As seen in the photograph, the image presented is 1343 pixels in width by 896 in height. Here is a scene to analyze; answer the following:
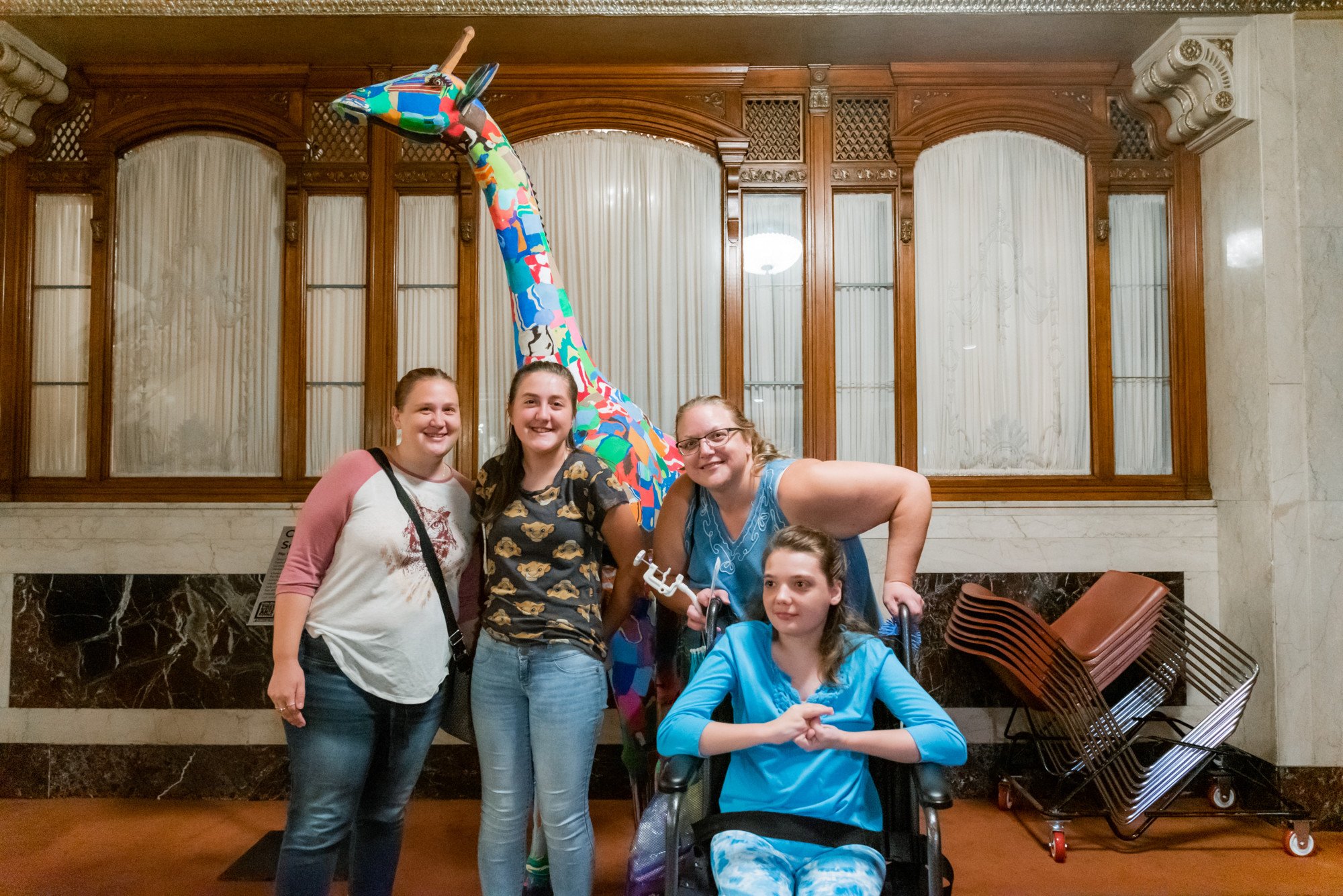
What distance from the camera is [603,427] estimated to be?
2.79m

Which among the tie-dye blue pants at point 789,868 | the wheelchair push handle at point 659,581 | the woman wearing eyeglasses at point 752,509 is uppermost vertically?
the woman wearing eyeglasses at point 752,509

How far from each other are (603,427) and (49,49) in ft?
11.2

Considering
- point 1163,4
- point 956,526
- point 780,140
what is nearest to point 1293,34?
point 1163,4

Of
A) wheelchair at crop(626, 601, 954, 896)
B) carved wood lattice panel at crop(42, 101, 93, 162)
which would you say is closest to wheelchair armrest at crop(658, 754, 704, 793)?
wheelchair at crop(626, 601, 954, 896)

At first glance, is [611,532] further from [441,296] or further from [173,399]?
[173,399]

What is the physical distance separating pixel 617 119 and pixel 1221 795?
403 cm

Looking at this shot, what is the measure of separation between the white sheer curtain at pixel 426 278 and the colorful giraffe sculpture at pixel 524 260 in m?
0.94

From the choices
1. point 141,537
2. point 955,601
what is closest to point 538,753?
point 955,601

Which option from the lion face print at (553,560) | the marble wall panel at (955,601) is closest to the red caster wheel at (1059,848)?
the marble wall panel at (955,601)

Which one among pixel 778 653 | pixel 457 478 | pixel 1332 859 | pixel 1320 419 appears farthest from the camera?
pixel 1320 419

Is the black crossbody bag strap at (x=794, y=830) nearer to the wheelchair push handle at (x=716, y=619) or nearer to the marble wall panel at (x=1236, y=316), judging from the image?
the wheelchair push handle at (x=716, y=619)

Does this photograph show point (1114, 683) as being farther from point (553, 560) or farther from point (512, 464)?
point (512, 464)

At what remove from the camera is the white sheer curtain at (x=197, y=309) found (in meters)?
4.05

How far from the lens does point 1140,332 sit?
162 inches
